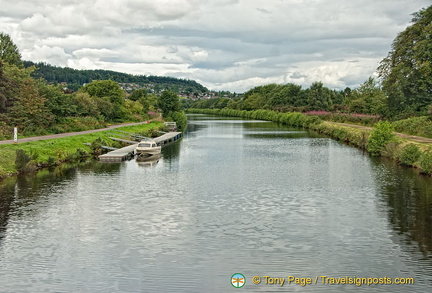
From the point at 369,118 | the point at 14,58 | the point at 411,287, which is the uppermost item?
the point at 14,58

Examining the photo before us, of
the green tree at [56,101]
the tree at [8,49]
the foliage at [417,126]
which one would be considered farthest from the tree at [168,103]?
the foliage at [417,126]

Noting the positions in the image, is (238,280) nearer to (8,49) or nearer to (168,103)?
(8,49)

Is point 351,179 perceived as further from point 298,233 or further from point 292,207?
point 298,233

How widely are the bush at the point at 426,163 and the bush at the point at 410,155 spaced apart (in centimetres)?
296

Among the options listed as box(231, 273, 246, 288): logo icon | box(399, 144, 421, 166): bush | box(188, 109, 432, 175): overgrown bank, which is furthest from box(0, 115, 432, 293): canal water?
box(399, 144, 421, 166): bush

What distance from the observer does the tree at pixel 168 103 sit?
410 feet

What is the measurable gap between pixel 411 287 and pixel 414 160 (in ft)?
104

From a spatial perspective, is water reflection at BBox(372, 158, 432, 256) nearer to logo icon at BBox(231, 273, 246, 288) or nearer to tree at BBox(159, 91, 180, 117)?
logo icon at BBox(231, 273, 246, 288)

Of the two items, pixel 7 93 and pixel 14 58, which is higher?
pixel 14 58

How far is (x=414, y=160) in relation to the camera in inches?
1827

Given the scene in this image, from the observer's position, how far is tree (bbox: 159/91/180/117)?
410 feet

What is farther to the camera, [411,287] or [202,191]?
[202,191]

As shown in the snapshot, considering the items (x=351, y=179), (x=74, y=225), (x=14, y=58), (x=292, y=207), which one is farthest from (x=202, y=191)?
(x=14, y=58)

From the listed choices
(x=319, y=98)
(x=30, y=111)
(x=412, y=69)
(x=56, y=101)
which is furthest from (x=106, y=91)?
(x=319, y=98)
